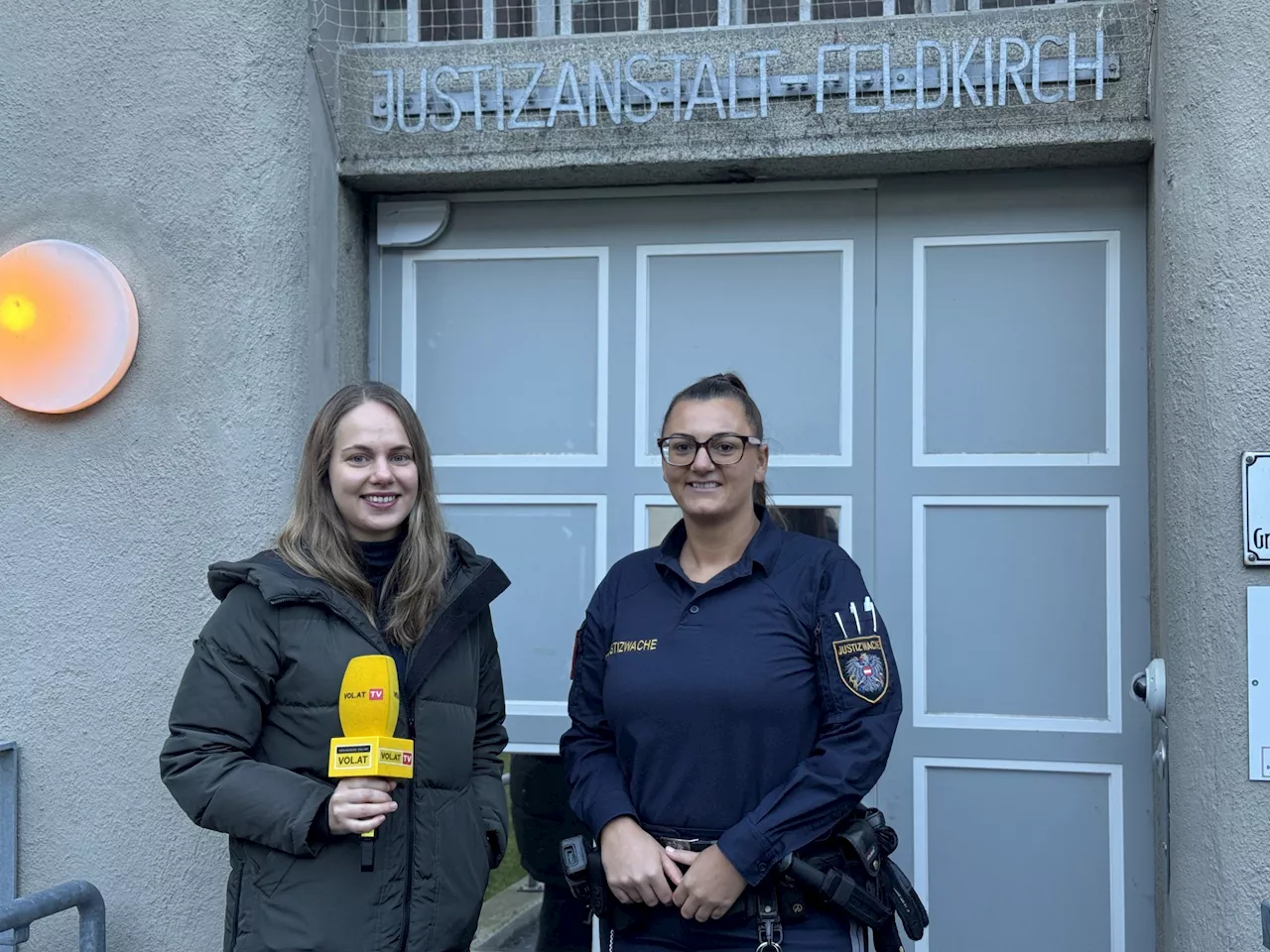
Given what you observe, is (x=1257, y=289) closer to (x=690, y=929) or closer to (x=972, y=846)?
(x=972, y=846)

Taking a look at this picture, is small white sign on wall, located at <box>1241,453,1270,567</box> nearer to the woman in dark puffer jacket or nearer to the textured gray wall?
the textured gray wall


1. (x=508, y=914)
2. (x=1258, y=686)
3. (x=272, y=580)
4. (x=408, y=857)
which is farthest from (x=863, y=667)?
(x=508, y=914)

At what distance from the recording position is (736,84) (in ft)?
12.3

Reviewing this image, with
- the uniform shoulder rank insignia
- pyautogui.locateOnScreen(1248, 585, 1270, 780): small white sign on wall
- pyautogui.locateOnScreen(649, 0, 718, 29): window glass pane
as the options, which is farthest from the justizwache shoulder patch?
pyautogui.locateOnScreen(649, 0, 718, 29): window glass pane

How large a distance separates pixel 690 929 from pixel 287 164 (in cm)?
236

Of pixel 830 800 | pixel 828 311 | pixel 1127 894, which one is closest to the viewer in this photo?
pixel 830 800

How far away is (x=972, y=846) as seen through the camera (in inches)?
148

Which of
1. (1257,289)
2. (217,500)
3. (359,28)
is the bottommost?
(217,500)

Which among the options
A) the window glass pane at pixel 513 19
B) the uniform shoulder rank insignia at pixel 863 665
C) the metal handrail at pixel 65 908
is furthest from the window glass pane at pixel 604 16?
the metal handrail at pixel 65 908

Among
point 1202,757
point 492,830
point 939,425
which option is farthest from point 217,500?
point 1202,757

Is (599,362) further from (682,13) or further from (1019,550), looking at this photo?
(1019,550)

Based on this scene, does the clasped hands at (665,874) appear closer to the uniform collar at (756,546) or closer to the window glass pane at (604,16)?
the uniform collar at (756,546)

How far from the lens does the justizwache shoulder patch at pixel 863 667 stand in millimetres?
2750

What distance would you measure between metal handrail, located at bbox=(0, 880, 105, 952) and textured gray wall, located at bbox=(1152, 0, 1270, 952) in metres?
2.79
